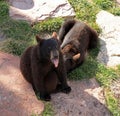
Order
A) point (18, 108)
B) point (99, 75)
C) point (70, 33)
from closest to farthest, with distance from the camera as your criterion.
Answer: point (18, 108)
point (99, 75)
point (70, 33)

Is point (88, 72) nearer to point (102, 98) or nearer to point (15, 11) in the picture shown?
point (102, 98)

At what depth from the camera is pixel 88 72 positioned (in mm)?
6680

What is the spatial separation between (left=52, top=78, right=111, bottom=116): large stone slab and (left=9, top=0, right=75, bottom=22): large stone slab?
6.53 ft

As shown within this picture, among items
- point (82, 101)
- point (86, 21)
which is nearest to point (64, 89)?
point (82, 101)

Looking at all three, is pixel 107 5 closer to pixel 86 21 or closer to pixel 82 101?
pixel 86 21

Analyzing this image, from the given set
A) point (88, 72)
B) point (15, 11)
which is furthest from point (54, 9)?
point (88, 72)

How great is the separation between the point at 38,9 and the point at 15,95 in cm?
269

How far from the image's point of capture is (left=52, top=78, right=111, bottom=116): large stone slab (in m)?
5.80

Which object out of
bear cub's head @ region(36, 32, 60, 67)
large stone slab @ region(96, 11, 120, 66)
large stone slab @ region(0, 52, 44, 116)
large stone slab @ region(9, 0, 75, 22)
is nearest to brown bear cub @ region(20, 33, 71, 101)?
bear cub's head @ region(36, 32, 60, 67)

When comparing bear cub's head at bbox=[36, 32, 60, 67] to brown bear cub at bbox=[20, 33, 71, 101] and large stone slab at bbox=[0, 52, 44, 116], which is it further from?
large stone slab at bbox=[0, 52, 44, 116]

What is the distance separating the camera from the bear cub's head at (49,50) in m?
5.42

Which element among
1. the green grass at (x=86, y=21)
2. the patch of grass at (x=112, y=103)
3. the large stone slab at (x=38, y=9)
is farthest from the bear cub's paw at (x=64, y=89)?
the large stone slab at (x=38, y=9)

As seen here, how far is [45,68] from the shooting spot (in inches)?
225

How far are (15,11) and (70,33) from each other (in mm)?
1338
